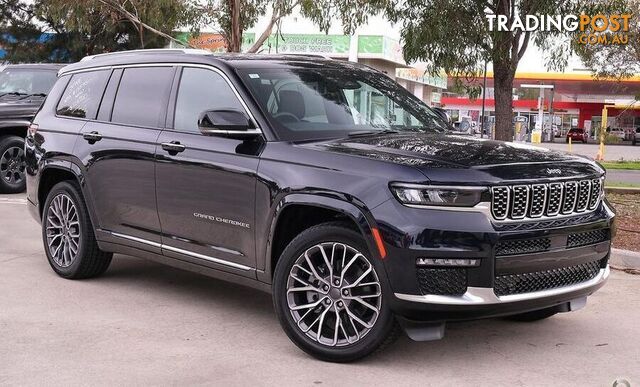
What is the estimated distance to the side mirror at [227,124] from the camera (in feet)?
16.9

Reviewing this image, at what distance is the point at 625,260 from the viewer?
25.5 feet

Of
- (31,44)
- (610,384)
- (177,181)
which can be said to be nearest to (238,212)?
(177,181)

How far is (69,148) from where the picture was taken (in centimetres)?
673

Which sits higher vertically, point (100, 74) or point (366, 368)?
point (100, 74)

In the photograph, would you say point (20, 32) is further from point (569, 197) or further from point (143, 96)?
point (569, 197)

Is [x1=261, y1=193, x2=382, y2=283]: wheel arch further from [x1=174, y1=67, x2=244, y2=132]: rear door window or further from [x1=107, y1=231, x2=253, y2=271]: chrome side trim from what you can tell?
[x1=174, y1=67, x2=244, y2=132]: rear door window

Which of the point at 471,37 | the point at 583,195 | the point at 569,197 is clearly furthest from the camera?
the point at 471,37

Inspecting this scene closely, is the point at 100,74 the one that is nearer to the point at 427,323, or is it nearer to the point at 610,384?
the point at 427,323

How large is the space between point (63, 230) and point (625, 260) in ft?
17.1

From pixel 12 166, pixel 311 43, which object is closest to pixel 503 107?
pixel 12 166

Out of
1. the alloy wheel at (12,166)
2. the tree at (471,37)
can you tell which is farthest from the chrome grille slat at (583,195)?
the alloy wheel at (12,166)

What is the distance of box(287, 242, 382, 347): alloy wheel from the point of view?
181 inches

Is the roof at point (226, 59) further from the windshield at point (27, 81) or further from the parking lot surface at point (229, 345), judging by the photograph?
the windshield at point (27, 81)

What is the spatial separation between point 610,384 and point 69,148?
456 cm
